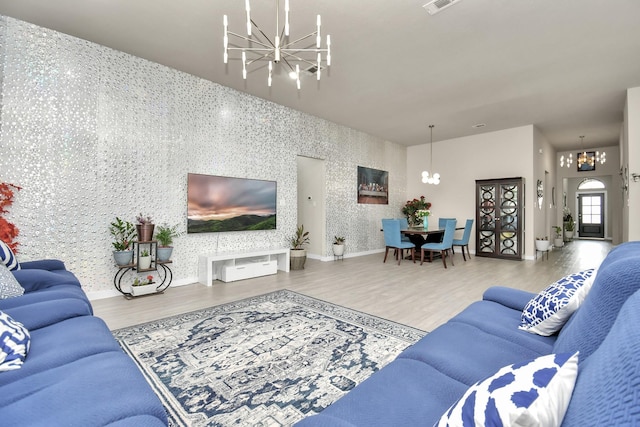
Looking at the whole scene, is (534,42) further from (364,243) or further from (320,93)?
(364,243)

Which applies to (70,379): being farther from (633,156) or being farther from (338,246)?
(633,156)

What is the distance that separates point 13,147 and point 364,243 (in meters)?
6.36

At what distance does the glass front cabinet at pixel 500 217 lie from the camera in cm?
682

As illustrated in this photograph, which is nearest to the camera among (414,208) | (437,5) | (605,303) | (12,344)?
(605,303)

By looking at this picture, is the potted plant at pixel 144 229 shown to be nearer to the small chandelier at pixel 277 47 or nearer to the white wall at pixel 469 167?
the small chandelier at pixel 277 47

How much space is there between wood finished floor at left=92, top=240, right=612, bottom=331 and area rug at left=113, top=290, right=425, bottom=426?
34cm

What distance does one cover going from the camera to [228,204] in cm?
490

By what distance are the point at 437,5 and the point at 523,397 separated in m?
3.38

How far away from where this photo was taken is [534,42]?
3510 mm

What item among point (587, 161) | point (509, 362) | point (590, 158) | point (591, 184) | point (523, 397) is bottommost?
point (509, 362)

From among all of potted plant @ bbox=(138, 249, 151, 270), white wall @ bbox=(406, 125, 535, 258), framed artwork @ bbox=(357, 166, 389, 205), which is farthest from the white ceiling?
potted plant @ bbox=(138, 249, 151, 270)

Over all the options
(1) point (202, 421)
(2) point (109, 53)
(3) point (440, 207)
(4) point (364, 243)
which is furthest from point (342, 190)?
(1) point (202, 421)

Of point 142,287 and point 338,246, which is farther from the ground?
point 338,246

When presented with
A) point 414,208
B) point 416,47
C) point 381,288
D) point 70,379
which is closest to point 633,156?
point 416,47
